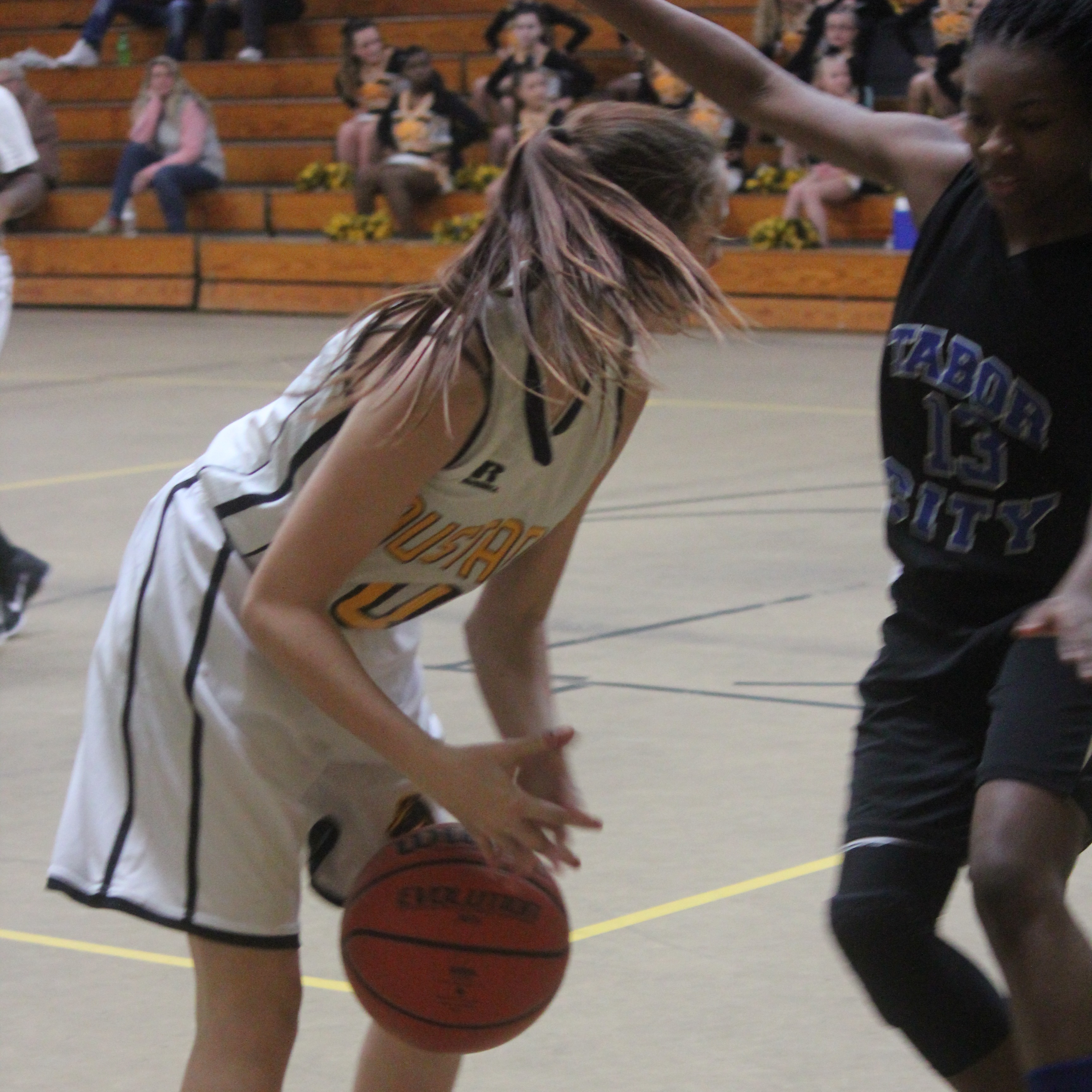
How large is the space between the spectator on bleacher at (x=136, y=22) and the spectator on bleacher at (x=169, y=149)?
2.25 metres

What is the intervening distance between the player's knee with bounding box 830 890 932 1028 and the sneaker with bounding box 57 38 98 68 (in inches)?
754

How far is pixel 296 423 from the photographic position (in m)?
2.24

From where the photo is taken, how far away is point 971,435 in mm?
2250

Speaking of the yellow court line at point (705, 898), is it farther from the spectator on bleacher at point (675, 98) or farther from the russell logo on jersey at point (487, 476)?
the spectator on bleacher at point (675, 98)

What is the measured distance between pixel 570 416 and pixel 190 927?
72 centimetres

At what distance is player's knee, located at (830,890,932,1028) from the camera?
218cm

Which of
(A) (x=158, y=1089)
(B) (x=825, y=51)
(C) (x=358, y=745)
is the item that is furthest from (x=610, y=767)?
(B) (x=825, y=51)

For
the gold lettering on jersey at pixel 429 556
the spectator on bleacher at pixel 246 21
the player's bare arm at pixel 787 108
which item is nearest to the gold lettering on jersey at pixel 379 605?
the gold lettering on jersey at pixel 429 556

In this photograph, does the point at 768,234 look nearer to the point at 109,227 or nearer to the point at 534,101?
the point at 534,101

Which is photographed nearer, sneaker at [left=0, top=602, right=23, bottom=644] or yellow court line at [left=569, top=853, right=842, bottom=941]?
yellow court line at [left=569, top=853, right=842, bottom=941]

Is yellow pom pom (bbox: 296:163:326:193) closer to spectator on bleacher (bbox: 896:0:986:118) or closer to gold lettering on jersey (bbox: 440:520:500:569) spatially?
spectator on bleacher (bbox: 896:0:986:118)

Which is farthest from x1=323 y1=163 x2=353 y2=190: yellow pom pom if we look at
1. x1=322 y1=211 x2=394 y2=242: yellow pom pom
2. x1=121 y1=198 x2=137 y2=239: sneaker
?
x1=121 y1=198 x2=137 y2=239: sneaker

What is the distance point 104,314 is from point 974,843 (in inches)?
597

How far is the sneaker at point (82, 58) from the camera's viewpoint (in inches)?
785
